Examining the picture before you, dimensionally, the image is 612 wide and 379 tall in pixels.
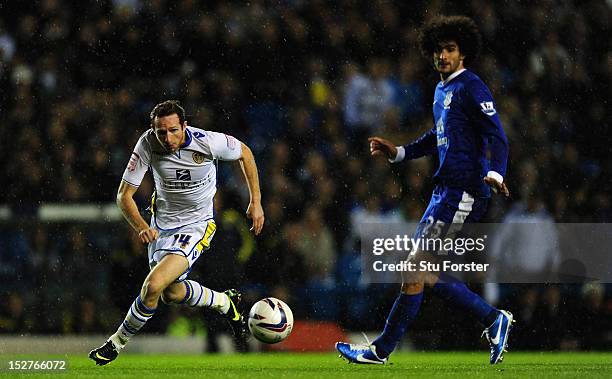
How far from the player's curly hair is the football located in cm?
201

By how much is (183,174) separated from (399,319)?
171 cm

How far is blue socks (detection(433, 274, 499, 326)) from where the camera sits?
6.46m

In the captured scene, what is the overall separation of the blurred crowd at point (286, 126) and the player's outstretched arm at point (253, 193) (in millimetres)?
2759

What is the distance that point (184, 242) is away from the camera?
688 centimetres

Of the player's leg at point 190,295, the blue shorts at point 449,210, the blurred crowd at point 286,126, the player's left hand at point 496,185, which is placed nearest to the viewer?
the player's left hand at point 496,185

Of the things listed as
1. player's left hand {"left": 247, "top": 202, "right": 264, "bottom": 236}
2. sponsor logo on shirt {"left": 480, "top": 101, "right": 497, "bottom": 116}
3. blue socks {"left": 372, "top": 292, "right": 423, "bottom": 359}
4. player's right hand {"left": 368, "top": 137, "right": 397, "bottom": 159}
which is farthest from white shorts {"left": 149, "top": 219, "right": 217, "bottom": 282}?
sponsor logo on shirt {"left": 480, "top": 101, "right": 497, "bottom": 116}

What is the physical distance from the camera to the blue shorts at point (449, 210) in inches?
249

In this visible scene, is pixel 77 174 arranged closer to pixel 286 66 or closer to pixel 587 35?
pixel 286 66

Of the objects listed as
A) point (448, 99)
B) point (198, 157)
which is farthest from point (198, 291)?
point (448, 99)

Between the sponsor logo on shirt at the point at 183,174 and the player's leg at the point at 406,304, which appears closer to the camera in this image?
the player's leg at the point at 406,304

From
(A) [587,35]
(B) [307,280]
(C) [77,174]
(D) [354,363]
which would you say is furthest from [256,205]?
(A) [587,35]

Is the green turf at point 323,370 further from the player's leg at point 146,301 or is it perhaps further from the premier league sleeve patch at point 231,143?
the premier league sleeve patch at point 231,143

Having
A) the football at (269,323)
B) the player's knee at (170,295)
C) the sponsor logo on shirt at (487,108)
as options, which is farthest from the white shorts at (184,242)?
the sponsor logo on shirt at (487,108)

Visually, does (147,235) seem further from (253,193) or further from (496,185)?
(496,185)
